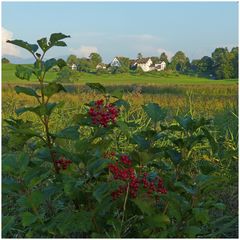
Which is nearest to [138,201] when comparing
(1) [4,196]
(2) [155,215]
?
(2) [155,215]

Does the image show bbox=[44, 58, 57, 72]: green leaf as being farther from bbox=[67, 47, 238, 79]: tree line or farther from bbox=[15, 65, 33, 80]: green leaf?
bbox=[67, 47, 238, 79]: tree line

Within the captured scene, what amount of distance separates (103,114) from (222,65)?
194 feet

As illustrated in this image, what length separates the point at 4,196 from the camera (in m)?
3.72

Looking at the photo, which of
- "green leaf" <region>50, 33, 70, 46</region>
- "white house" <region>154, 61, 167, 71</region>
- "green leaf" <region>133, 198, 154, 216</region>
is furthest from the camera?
"white house" <region>154, 61, 167, 71</region>

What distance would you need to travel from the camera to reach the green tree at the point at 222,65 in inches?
2276

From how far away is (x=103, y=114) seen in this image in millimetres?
2406

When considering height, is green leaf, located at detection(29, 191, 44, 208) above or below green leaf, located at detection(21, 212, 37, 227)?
above

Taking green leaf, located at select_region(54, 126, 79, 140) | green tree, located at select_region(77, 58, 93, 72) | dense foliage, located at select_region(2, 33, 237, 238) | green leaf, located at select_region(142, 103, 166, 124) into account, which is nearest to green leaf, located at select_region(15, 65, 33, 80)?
dense foliage, located at select_region(2, 33, 237, 238)

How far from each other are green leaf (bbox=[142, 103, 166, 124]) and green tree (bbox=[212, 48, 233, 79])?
5586 centimetres

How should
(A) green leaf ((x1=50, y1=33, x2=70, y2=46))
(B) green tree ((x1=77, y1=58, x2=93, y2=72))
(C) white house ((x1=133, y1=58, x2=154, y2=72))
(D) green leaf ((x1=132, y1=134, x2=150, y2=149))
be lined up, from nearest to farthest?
1. (A) green leaf ((x1=50, y1=33, x2=70, y2=46))
2. (D) green leaf ((x1=132, y1=134, x2=150, y2=149))
3. (B) green tree ((x1=77, y1=58, x2=93, y2=72))
4. (C) white house ((x1=133, y1=58, x2=154, y2=72))

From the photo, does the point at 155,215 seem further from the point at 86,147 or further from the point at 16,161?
the point at 16,161

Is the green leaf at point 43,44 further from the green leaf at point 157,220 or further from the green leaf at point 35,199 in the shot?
the green leaf at point 157,220

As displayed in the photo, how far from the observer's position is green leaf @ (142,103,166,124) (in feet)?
8.52

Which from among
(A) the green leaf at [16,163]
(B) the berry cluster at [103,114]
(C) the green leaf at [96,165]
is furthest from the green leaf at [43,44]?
(C) the green leaf at [96,165]
